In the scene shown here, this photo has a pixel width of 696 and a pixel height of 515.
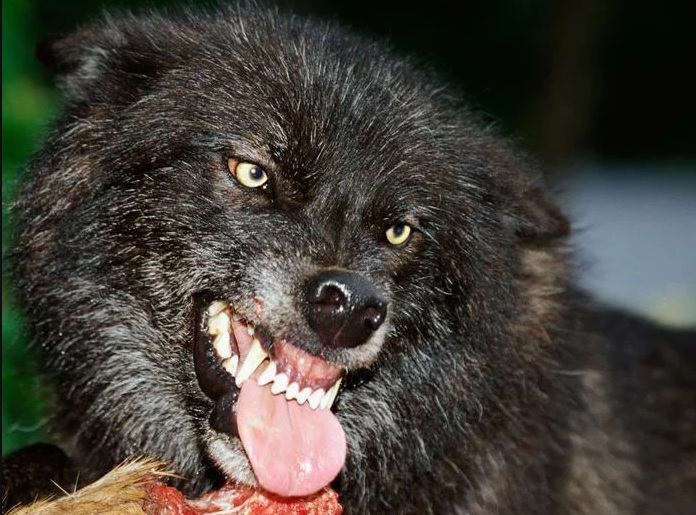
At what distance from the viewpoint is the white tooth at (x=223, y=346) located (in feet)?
11.1

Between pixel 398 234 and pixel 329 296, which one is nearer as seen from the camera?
pixel 329 296

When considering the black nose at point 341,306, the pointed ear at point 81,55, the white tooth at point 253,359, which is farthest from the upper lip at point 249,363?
the pointed ear at point 81,55

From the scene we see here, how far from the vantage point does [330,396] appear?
3.45m

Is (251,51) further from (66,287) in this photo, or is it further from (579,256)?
(579,256)

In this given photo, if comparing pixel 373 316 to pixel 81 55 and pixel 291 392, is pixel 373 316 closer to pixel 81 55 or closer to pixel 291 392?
pixel 291 392

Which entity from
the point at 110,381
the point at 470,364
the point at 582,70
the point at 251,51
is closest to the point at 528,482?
the point at 470,364

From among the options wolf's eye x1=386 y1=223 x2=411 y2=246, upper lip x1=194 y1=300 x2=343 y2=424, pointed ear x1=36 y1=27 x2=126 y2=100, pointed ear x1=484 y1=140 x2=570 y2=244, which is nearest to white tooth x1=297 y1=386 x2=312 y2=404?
upper lip x1=194 y1=300 x2=343 y2=424

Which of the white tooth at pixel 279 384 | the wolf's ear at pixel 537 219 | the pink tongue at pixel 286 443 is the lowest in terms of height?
the pink tongue at pixel 286 443

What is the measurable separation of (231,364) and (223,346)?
0.21 ft

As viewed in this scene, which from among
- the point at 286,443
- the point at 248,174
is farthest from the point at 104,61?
the point at 286,443

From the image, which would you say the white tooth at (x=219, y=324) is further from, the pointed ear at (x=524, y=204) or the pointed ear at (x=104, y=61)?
the pointed ear at (x=524, y=204)

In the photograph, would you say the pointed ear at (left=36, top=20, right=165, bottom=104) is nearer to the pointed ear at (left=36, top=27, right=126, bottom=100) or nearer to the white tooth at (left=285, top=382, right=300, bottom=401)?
the pointed ear at (left=36, top=27, right=126, bottom=100)

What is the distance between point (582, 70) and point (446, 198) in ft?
24.6

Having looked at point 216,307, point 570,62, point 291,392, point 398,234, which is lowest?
point 291,392
